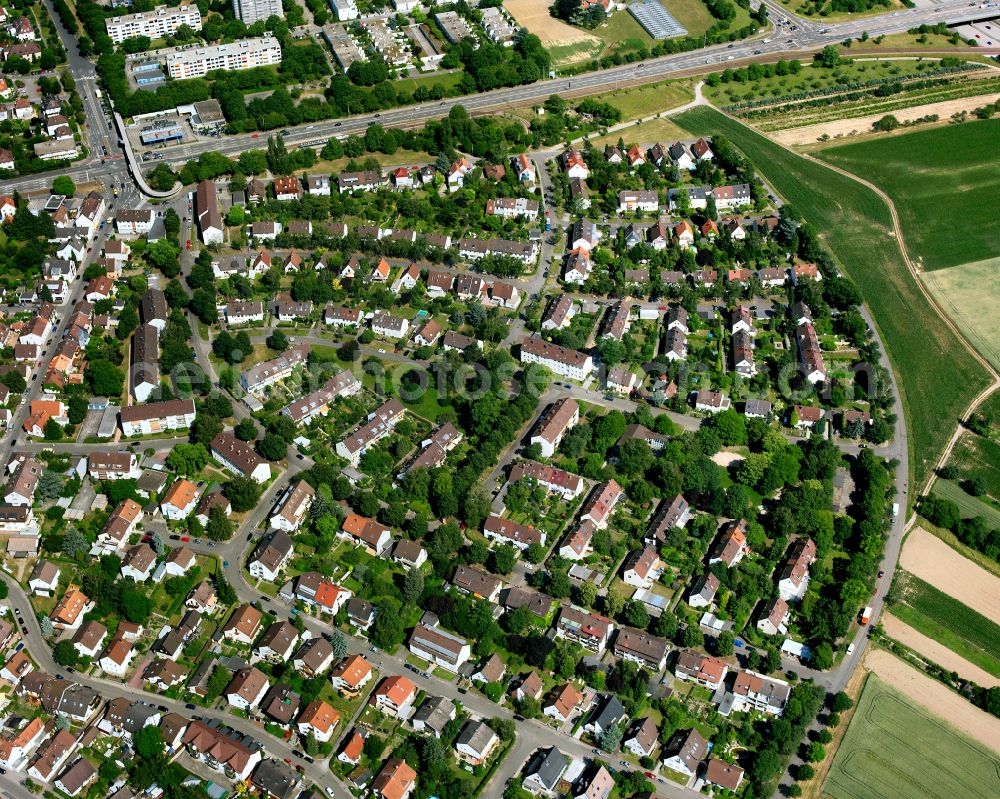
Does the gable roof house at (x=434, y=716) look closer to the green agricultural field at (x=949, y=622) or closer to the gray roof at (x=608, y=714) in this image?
the gray roof at (x=608, y=714)

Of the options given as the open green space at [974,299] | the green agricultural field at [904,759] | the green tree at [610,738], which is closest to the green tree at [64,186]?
the green tree at [610,738]

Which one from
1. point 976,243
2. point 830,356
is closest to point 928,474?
point 830,356

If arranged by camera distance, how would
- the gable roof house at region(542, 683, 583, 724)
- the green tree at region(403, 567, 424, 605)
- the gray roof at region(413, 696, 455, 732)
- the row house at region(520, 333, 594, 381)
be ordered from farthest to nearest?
Answer: the row house at region(520, 333, 594, 381) < the green tree at region(403, 567, 424, 605) < the gable roof house at region(542, 683, 583, 724) < the gray roof at region(413, 696, 455, 732)

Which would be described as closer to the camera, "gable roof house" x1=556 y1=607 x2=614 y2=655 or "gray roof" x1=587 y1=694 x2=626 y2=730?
"gray roof" x1=587 y1=694 x2=626 y2=730

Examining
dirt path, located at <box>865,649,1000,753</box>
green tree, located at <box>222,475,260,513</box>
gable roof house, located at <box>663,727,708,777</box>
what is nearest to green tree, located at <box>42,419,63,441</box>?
green tree, located at <box>222,475,260,513</box>

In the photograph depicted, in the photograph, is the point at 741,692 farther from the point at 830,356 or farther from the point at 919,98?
the point at 919,98

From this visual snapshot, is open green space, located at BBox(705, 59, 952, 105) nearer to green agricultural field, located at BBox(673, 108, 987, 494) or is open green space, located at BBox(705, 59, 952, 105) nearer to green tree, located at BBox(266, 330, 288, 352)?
green agricultural field, located at BBox(673, 108, 987, 494)
